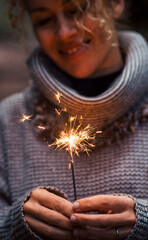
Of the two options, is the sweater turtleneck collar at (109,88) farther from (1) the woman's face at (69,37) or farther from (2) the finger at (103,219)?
(2) the finger at (103,219)

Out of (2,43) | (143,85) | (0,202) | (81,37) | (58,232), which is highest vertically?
(2,43)

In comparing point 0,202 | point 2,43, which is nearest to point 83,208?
point 0,202

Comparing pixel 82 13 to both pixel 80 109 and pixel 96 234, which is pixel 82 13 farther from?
pixel 96 234

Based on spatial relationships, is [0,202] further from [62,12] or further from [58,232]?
[62,12]

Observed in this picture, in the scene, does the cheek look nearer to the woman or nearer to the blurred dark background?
the woman

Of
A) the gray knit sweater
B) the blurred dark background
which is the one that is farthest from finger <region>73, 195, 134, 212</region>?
the blurred dark background

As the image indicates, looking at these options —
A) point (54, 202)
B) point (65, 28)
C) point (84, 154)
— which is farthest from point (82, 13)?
point (54, 202)

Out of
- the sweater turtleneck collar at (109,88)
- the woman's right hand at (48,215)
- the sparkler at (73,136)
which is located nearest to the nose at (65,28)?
the sweater turtleneck collar at (109,88)
